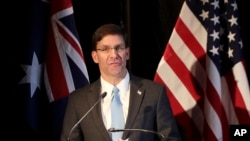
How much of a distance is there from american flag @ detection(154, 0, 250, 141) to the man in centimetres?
58

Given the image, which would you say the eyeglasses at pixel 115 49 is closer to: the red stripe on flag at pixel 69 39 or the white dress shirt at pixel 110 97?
the white dress shirt at pixel 110 97

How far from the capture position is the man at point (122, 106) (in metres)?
1.83

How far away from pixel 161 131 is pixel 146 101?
0.16 meters

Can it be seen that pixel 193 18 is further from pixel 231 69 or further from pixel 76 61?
pixel 76 61

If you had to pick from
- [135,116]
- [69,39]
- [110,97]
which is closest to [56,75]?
[69,39]

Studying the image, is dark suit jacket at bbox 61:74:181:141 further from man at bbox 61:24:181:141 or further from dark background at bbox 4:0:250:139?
dark background at bbox 4:0:250:139

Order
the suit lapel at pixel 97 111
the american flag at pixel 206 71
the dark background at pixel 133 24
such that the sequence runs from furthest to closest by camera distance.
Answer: the dark background at pixel 133 24 < the american flag at pixel 206 71 < the suit lapel at pixel 97 111

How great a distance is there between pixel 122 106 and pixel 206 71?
773 mm

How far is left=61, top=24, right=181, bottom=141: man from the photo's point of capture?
1.83m

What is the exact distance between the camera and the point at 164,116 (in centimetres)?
185

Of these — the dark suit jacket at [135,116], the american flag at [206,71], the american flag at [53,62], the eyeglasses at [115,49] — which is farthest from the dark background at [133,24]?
the eyeglasses at [115,49]

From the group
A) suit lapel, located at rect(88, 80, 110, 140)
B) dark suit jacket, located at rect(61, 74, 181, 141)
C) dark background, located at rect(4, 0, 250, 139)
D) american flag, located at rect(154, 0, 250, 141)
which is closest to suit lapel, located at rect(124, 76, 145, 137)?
dark suit jacket, located at rect(61, 74, 181, 141)

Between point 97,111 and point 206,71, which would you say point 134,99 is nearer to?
point 97,111

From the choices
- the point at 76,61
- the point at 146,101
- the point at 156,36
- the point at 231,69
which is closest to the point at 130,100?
the point at 146,101
